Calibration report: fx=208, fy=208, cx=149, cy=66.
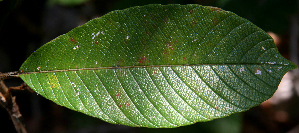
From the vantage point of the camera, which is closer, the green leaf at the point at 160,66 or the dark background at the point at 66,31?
the green leaf at the point at 160,66

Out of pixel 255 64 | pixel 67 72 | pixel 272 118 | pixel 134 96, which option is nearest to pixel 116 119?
pixel 134 96

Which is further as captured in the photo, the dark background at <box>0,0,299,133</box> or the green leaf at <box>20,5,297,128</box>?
the dark background at <box>0,0,299,133</box>

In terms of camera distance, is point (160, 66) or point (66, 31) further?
point (66, 31)

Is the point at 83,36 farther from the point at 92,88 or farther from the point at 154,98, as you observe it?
the point at 154,98

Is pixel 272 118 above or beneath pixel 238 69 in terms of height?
above
